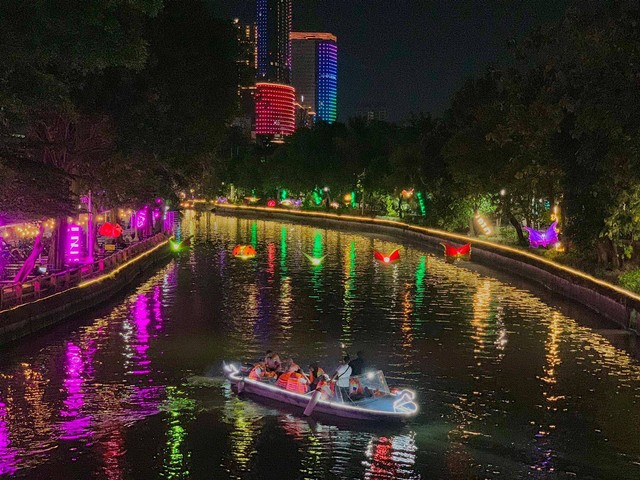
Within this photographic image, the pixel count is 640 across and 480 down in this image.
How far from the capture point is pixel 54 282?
120 ft

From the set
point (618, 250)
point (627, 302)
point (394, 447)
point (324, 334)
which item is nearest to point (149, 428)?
point (394, 447)

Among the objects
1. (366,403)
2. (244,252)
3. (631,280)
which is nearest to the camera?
(366,403)

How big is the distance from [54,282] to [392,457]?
20.5 m

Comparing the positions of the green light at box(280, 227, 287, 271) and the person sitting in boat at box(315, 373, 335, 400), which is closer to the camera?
the person sitting in boat at box(315, 373, 335, 400)

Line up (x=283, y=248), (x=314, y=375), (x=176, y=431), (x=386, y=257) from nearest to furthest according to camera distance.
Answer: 1. (x=176, y=431)
2. (x=314, y=375)
3. (x=386, y=257)
4. (x=283, y=248)

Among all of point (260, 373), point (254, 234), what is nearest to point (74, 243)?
point (260, 373)

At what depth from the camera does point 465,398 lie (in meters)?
24.8

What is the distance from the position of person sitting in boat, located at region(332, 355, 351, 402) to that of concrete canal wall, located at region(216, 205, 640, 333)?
15.1 meters

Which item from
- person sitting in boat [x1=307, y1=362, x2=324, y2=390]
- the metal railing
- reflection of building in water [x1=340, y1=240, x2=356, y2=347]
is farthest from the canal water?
the metal railing

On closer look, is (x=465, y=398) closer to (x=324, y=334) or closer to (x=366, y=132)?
Answer: (x=324, y=334)

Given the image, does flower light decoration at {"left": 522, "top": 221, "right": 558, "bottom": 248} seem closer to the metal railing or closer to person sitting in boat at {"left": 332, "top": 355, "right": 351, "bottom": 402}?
the metal railing

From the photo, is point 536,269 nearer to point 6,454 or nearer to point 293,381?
point 293,381

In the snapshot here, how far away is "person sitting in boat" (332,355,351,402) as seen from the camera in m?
22.6

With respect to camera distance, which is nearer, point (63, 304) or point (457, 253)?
point (63, 304)
